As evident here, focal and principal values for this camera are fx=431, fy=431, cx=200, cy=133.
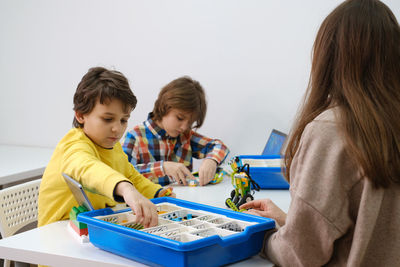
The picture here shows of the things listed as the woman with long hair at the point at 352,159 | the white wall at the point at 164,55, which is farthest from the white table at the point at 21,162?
the woman with long hair at the point at 352,159

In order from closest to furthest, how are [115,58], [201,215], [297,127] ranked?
1. [297,127]
2. [201,215]
3. [115,58]

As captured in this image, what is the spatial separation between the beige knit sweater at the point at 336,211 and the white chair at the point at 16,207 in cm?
107

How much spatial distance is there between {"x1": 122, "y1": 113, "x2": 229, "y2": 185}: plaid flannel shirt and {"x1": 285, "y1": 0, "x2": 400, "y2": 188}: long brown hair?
1.08 m

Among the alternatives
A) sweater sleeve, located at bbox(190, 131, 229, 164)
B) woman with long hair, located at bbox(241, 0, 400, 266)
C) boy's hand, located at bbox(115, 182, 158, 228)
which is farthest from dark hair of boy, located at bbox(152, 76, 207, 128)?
woman with long hair, located at bbox(241, 0, 400, 266)

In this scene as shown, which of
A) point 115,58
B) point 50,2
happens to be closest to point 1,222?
point 115,58

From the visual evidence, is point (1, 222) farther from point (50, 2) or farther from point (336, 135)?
point (50, 2)

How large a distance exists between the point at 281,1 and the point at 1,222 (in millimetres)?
1645

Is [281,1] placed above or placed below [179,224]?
above

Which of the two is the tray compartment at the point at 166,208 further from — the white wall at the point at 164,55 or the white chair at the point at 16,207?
the white wall at the point at 164,55

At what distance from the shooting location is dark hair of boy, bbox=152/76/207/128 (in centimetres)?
189

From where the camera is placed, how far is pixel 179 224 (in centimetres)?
92

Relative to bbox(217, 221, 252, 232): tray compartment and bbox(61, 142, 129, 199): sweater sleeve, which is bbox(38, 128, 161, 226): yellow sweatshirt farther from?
bbox(217, 221, 252, 232): tray compartment

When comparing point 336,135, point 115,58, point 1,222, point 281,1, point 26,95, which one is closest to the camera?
point 336,135

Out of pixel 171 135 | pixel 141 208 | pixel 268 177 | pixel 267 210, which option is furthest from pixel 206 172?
pixel 141 208
